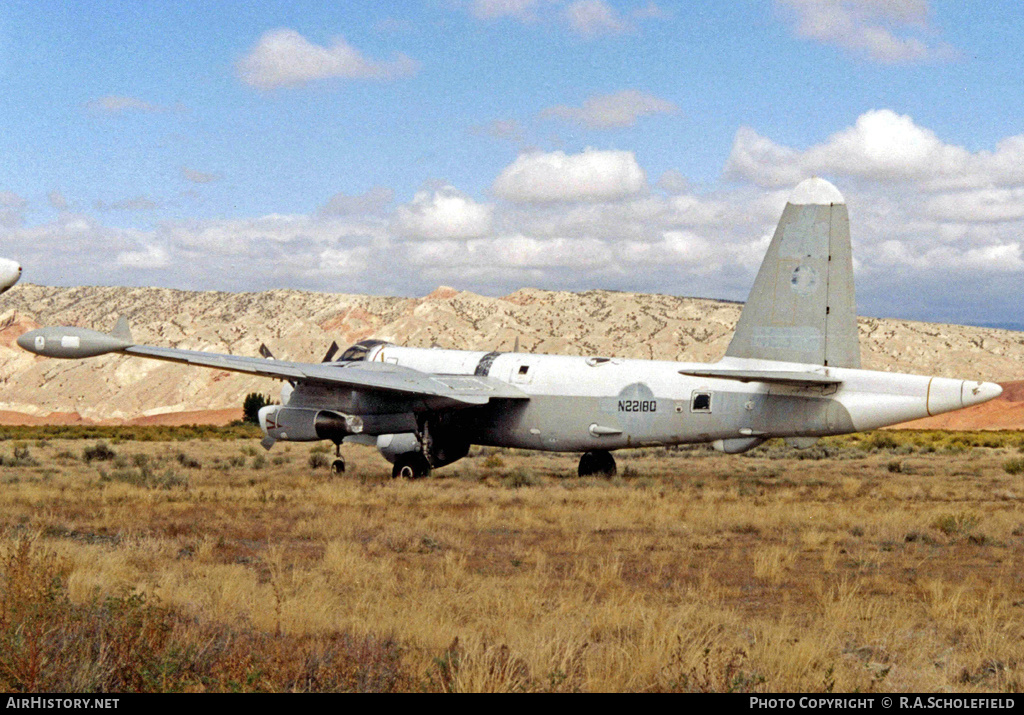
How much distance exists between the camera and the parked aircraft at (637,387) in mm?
21016

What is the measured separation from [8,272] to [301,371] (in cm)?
1007

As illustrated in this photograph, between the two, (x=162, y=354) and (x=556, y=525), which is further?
(x=162, y=354)

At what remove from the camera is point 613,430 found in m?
24.2

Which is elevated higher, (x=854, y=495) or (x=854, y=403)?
(x=854, y=403)

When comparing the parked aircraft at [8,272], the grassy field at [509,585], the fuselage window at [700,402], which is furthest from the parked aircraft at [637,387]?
the parked aircraft at [8,272]

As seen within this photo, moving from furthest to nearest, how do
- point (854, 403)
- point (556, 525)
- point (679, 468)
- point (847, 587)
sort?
1. point (679, 468)
2. point (854, 403)
3. point (556, 525)
4. point (847, 587)

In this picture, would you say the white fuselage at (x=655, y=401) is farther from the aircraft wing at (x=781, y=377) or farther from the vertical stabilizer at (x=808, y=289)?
the vertical stabilizer at (x=808, y=289)

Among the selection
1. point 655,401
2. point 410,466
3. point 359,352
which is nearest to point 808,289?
point 655,401

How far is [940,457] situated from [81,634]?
130ft

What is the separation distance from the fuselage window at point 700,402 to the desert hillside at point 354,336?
266ft

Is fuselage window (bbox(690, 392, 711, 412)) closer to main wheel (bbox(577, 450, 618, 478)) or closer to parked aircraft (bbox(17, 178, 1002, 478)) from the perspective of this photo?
parked aircraft (bbox(17, 178, 1002, 478))

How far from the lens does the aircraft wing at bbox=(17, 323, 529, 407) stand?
2320cm

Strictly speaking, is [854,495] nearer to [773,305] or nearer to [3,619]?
[773,305]

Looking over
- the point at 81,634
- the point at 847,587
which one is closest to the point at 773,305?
the point at 847,587
